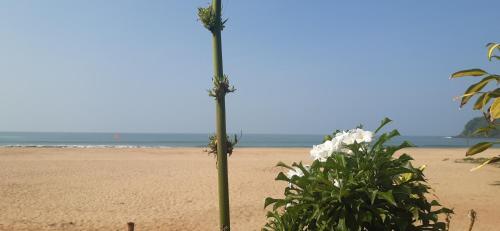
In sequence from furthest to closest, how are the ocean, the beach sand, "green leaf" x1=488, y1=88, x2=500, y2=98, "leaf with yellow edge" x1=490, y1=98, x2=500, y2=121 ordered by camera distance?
the ocean < the beach sand < "green leaf" x1=488, y1=88, x2=500, y2=98 < "leaf with yellow edge" x1=490, y1=98, x2=500, y2=121

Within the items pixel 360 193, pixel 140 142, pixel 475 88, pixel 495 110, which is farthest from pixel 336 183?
pixel 140 142

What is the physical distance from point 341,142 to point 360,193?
0.31m

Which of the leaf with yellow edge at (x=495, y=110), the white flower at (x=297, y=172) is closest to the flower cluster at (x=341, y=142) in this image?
the white flower at (x=297, y=172)

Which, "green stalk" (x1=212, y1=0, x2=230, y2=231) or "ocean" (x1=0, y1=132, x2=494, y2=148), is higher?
"green stalk" (x1=212, y1=0, x2=230, y2=231)

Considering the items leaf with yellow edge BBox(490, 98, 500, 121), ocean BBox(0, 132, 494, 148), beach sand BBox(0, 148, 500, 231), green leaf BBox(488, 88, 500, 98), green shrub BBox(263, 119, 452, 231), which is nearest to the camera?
green shrub BBox(263, 119, 452, 231)

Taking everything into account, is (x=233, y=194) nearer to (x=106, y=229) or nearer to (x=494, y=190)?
(x=106, y=229)

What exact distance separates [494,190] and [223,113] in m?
12.5

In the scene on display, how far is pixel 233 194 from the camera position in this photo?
12.1 meters

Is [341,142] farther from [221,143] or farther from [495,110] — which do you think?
[495,110]

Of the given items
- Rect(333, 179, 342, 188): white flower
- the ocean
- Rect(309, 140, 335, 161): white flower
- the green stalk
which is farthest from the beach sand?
the ocean

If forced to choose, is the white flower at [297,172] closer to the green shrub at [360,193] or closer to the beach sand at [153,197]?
the green shrub at [360,193]

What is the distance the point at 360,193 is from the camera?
6.77ft

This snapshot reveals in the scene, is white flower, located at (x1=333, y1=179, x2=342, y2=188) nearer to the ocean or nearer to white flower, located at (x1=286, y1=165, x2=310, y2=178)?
white flower, located at (x1=286, y1=165, x2=310, y2=178)

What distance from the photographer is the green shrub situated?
203 cm
